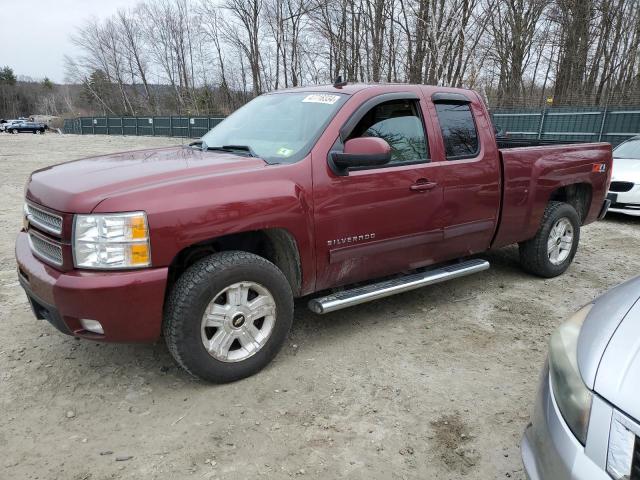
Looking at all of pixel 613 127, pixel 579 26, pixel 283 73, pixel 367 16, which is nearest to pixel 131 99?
pixel 283 73

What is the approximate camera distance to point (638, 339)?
1646mm

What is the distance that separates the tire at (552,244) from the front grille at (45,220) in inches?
167

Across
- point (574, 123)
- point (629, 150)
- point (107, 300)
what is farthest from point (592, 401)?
point (574, 123)

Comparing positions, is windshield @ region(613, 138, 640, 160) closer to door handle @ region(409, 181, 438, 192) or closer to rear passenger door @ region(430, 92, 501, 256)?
rear passenger door @ region(430, 92, 501, 256)

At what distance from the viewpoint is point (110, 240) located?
256cm

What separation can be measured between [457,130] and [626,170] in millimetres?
5903

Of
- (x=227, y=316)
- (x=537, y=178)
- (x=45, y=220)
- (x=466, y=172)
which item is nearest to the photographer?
(x=45, y=220)

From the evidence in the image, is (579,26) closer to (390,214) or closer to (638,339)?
(390,214)

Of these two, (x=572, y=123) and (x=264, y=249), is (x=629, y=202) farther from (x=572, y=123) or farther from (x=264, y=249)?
(x=572, y=123)

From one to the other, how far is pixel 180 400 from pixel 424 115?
9.03ft

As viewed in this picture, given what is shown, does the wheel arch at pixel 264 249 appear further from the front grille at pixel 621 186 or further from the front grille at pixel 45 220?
the front grille at pixel 621 186

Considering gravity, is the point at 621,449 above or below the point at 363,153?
below

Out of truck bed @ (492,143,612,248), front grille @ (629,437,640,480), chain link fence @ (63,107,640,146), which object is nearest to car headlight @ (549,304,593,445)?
front grille @ (629,437,640,480)

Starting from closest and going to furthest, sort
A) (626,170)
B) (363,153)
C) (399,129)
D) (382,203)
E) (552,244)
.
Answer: (363,153)
(382,203)
(399,129)
(552,244)
(626,170)
